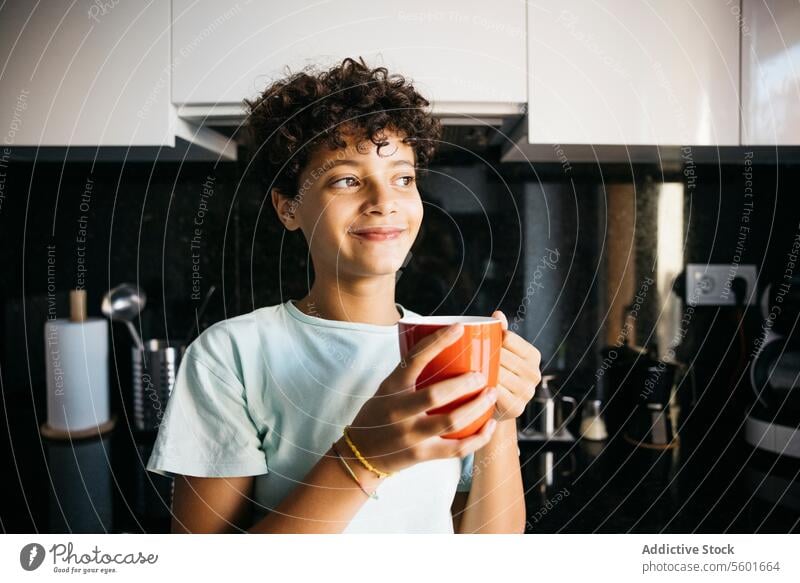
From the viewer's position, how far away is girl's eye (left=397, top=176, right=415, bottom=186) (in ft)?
1.45

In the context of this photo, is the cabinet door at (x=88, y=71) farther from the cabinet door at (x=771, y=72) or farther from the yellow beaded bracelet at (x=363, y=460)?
the cabinet door at (x=771, y=72)

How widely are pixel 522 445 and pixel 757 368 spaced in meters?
0.33

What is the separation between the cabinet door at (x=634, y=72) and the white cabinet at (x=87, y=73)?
40 cm

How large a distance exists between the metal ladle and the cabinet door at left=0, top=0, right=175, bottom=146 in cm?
27

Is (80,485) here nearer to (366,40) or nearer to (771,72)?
(366,40)

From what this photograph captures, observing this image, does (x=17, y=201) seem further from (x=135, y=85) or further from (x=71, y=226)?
(x=135, y=85)

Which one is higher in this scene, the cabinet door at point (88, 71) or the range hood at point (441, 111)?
the cabinet door at point (88, 71)

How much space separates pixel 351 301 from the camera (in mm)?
469

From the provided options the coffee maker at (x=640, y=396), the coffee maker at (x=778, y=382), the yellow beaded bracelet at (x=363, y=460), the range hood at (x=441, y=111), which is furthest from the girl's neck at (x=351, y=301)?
the coffee maker at (x=778, y=382)

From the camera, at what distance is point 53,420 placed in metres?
0.73

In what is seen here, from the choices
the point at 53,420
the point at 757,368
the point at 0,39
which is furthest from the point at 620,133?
the point at 53,420

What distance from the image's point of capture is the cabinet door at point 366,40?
568 mm

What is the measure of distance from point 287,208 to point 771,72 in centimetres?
54

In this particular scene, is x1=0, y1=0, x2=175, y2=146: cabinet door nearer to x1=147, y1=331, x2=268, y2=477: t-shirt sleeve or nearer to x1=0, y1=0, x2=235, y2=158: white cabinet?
x1=0, y1=0, x2=235, y2=158: white cabinet
